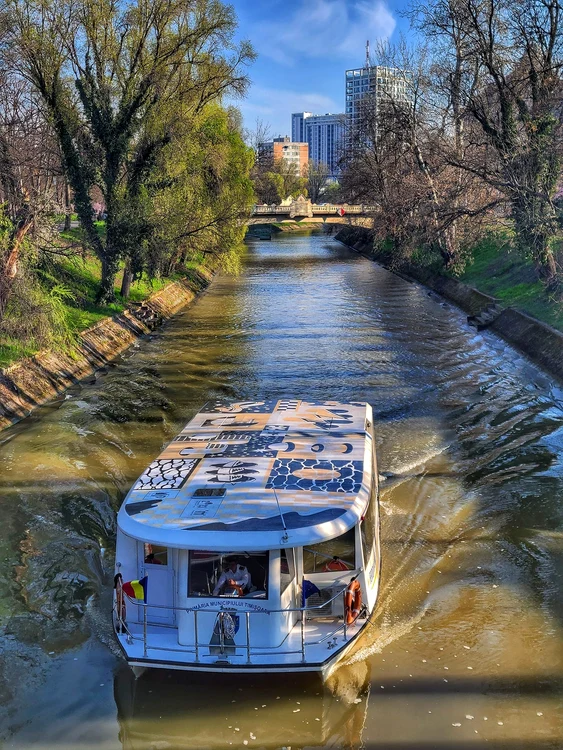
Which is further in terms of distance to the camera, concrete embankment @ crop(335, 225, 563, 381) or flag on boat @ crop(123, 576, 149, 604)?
concrete embankment @ crop(335, 225, 563, 381)

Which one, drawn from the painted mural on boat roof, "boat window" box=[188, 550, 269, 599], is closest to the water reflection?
"boat window" box=[188, 550, 269, 599]

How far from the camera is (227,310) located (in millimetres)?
45469

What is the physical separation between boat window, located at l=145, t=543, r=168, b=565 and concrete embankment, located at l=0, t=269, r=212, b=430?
510 inches

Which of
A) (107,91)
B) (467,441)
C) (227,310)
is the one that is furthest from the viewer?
(227,310)

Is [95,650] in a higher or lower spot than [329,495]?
lower

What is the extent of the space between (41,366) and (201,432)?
1380 centimetres

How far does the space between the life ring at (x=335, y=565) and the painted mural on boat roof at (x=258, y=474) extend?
1016 millimetres

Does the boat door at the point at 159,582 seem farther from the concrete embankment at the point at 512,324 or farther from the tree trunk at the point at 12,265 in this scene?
the concrete embankment at the point at 512,324

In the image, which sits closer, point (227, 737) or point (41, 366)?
point (227, 737)

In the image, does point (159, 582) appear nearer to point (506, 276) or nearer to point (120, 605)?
point (120, 605)

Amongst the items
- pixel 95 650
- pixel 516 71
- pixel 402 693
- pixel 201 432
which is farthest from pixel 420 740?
pixel 516 71

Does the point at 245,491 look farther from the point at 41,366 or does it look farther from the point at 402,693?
the point at 41,366

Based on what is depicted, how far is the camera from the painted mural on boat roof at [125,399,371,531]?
36.1ft

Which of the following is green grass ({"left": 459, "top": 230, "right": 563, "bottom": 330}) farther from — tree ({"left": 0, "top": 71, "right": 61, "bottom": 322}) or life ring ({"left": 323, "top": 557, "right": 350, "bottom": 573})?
life ring ({"left": 323, "top": 557, "right": 350, "bottom": 573})
